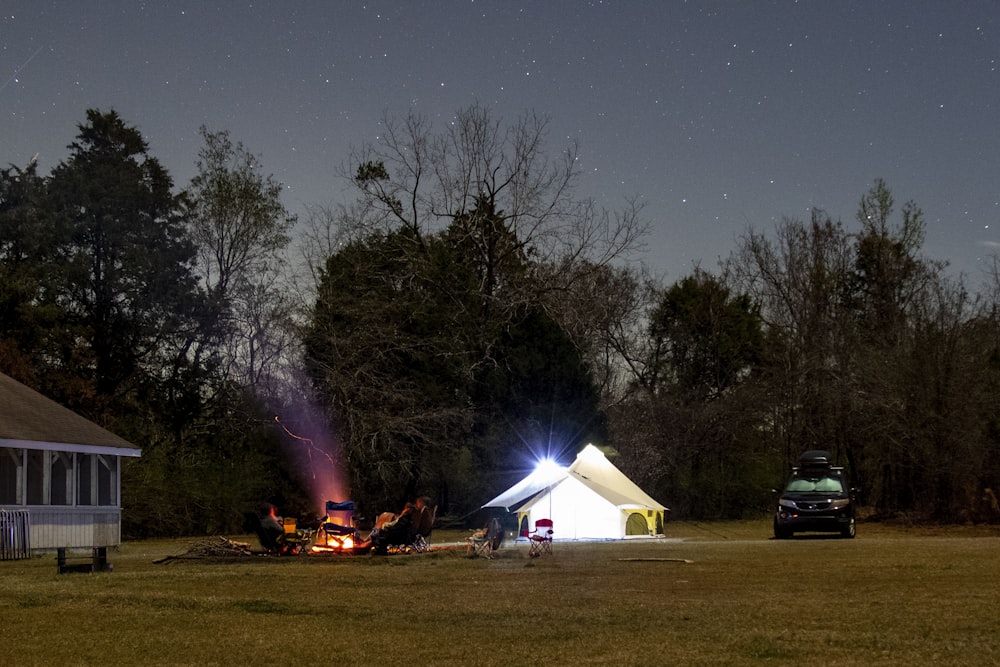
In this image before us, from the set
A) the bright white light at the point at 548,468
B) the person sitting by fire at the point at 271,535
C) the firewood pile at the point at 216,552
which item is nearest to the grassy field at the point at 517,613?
the firewood pile at the point at 216,552

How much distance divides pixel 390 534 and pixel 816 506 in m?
13.2

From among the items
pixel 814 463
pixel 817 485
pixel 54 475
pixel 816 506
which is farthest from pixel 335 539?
pixel 814 463

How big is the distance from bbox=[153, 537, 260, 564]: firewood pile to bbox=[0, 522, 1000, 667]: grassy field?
5.26 ft

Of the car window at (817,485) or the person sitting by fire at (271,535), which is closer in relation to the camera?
the person sitting by fire at (271,535)

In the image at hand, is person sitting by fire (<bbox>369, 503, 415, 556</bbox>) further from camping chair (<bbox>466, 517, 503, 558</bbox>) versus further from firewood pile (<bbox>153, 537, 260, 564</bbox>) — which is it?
firewood pile (<bbox>153, 537, 260, 564</bbox>)

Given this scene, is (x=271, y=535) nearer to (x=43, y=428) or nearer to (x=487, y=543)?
(x=487, y=543)

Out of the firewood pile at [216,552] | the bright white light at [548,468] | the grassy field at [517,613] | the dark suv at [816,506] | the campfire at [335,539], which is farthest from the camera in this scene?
the bright white light at [548,468]

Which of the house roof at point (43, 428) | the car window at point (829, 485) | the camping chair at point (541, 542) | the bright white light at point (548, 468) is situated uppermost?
the house roof at point (43, 428)

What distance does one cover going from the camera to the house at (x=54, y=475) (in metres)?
28.3

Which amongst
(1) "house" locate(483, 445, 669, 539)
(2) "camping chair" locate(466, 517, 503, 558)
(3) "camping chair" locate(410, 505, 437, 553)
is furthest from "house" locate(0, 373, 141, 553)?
(1) "house" locate(483, 445, 669, 539)

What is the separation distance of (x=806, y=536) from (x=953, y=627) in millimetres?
25259

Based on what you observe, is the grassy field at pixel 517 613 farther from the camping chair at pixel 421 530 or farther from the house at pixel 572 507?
the house at pixel 572 507

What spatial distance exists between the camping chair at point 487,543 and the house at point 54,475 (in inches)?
386

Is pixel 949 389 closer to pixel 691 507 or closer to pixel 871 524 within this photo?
pixel 871 524
